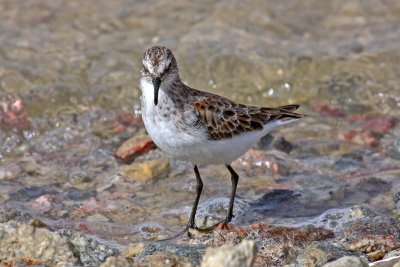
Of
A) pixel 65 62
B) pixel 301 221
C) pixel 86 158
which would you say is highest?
pixel 65 62

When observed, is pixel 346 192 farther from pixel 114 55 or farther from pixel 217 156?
pixel 114 55

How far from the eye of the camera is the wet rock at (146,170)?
9352 millimetres

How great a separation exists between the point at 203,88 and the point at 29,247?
6.16m

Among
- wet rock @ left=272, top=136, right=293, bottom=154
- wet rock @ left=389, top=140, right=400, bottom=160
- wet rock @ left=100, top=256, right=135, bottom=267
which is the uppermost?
wet rock @ left=272, top=136, right=293, bottom=154

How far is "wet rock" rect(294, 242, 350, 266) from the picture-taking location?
6441mm

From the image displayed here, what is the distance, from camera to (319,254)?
649cm

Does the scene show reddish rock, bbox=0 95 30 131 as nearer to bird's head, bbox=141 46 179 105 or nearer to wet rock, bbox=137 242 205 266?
bird's head, bbox=141 46 179 105

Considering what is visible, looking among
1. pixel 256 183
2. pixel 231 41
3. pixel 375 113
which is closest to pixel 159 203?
pixel 256 183

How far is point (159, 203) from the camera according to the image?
8.81 m

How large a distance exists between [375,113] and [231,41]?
9.71ft

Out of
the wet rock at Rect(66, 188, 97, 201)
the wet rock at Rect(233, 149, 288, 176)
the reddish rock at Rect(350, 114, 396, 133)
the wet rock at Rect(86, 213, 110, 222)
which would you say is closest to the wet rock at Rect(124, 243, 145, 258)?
the wet rock at Rect(86, 213, 110, 222)

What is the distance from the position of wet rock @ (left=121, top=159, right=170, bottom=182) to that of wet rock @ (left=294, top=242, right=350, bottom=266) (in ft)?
10.3

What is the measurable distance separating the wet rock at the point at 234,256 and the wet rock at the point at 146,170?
14.5ft

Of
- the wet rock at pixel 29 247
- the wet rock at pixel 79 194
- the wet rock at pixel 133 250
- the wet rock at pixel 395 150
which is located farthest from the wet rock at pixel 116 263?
the wet rock at pixel 395 150
